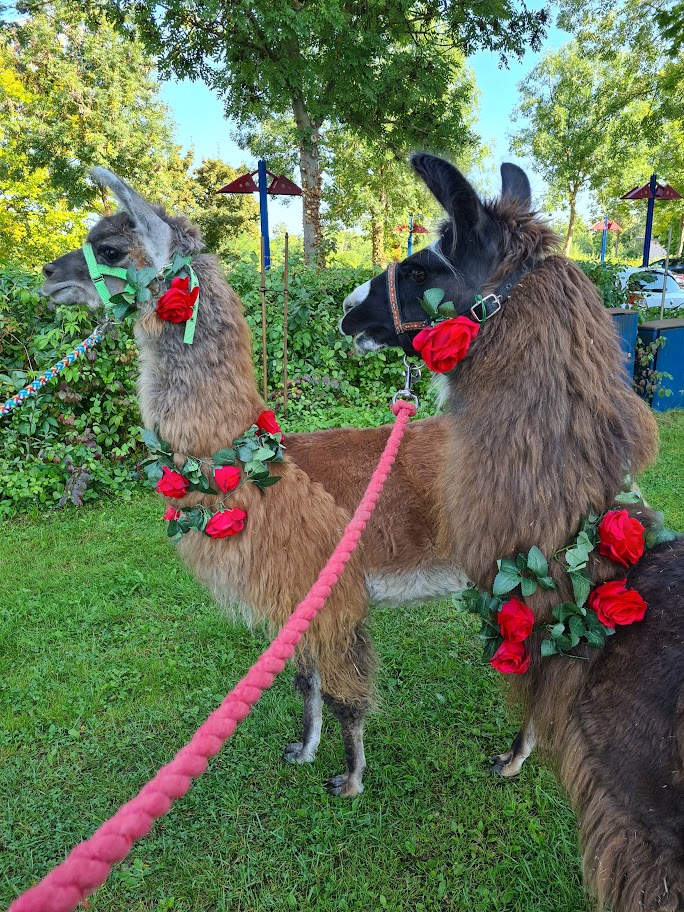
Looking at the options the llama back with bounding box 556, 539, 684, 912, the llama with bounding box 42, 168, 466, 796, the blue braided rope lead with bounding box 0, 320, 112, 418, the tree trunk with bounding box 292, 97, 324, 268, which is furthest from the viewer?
the tree trunk with bounding box 292, 97, 324, 268

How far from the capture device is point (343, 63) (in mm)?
8883

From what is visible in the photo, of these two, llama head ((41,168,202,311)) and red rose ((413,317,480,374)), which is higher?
llama head ((41,168,202,311))

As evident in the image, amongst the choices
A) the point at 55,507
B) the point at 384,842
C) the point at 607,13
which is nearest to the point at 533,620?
the point at 384,842

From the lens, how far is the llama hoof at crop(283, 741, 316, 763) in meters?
2.47

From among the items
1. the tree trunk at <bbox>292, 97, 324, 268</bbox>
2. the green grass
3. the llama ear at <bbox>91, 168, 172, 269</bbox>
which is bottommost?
the green grass

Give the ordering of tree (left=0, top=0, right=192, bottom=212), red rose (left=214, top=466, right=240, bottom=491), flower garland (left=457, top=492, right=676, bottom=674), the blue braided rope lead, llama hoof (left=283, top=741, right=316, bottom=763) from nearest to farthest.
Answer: flower garland (left=457, top=492, right=676, bottom=674), red rose (left=214, top=466, right=240, bottom=491), llama hoof (left=283, top=741, right=316, bottom=763), the blue braided rope lead, tree (left=0, top=0, right=192, bottom=212)

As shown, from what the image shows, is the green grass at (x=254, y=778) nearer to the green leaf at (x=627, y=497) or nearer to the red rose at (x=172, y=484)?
the red rose at (x=172, y=484)

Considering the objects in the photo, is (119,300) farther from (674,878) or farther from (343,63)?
(343,63)

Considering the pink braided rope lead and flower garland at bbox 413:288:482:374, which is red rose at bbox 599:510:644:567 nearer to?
flower garland at bbox 413:288:482:374

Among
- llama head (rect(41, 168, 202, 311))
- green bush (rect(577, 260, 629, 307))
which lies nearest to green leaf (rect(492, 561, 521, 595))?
llama head (rect(41, 168, 202, 311))

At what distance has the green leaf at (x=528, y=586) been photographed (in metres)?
1.22

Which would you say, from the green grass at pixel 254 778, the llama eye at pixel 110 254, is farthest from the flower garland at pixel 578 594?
the llama eye at pixel 110 254

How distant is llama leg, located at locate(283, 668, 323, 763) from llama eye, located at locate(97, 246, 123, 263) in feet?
6.12

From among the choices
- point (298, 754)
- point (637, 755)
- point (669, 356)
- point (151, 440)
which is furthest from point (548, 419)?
point (669, 356)
